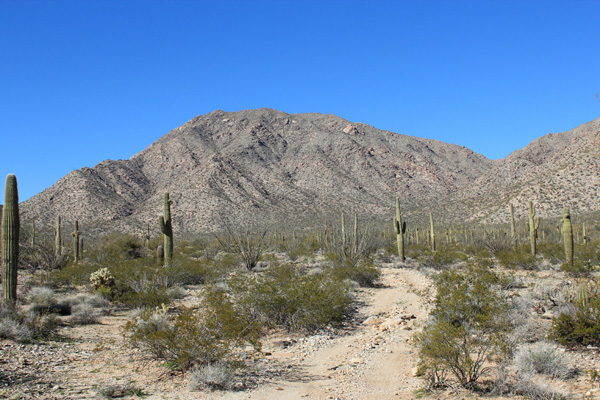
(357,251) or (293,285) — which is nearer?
(293,285)

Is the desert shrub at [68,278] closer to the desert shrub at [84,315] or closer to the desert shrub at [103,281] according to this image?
the desert shrub at [103,281]

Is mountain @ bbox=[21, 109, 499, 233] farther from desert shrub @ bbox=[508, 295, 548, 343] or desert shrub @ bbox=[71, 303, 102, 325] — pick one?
desert shrub @ bbox=[71, 303, 102, 325]

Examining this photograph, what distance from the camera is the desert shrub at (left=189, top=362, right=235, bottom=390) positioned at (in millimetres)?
6344

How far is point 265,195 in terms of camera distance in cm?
6819

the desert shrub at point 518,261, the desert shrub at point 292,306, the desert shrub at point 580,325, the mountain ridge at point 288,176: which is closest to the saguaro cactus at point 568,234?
the desert shrub at point 518,261

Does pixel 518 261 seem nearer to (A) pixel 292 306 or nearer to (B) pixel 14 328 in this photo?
(A) pixel 292 306

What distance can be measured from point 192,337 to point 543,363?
5.04 m

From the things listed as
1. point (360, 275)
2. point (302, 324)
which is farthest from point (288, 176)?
point (302, 324)

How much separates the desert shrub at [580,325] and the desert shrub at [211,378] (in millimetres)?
5410

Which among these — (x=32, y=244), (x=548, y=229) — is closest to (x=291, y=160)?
(x=548, y=229)

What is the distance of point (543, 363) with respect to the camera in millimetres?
6051

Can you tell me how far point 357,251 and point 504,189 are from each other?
46.4 meters

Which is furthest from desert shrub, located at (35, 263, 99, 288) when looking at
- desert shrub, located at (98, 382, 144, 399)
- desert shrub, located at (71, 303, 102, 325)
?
desert shrub, located at (98, 382, 144, 399)

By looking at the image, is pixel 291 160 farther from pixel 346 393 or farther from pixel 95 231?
pixel 346 393
